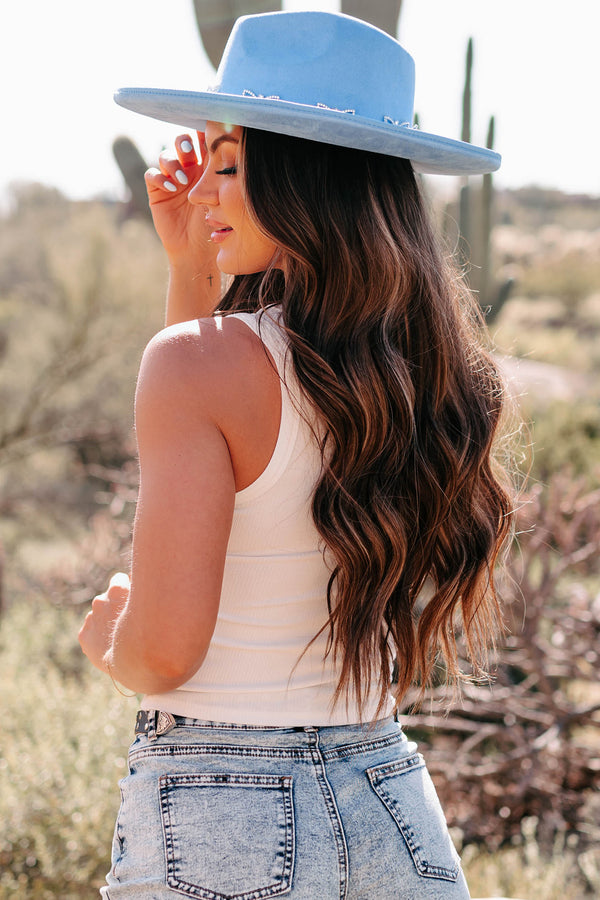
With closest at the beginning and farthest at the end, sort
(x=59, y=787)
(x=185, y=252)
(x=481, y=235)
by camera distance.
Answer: (x=185, y=252) → (x=59, y=787) → (x=481, y=235)

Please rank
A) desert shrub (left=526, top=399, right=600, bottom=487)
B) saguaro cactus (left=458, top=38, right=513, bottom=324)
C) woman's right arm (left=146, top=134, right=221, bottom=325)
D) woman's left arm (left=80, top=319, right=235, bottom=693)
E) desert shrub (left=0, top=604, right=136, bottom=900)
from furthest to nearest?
desert shrub (left=526, top=399, right=600, bottom=487), saguaro cactus (left=458, top=38, right=513, bottom=324), desert shrub (left=0, top=604, right=136, bottom=900), woman's right arm (left=146, top=134, right=221, bottom=325), woman's left arm (left=80, top=319, right=235, bottom=693)

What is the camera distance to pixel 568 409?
35.2 ft

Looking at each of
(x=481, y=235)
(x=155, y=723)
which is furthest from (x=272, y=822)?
(x=481, y=235)

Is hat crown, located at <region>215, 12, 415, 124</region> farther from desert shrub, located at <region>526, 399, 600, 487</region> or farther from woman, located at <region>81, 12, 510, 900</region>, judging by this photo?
desert shrub, located at <region>526, 399, 600, 487</region>

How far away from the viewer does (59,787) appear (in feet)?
9.64

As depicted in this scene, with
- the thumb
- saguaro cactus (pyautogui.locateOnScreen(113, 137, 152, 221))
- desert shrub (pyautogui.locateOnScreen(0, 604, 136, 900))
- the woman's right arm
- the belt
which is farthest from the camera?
saguaro cactus (pyautogui.locateOnScreen(113, 137, 152, 221))

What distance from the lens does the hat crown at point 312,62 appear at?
1.16 metres

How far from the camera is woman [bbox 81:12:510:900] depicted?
989mm

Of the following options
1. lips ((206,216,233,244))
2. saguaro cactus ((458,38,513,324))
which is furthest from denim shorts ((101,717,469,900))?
saguaro cactus ((458,38,513,324))

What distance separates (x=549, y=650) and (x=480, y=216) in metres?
2.45

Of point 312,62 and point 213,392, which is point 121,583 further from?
point 312,62

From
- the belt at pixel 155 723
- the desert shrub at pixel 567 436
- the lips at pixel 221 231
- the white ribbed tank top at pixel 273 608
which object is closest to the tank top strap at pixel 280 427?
the white ribbed tank top at pixel 273 608

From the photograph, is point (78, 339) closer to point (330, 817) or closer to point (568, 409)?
point (568, 409)

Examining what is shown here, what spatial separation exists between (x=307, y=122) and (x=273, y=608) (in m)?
0.66
